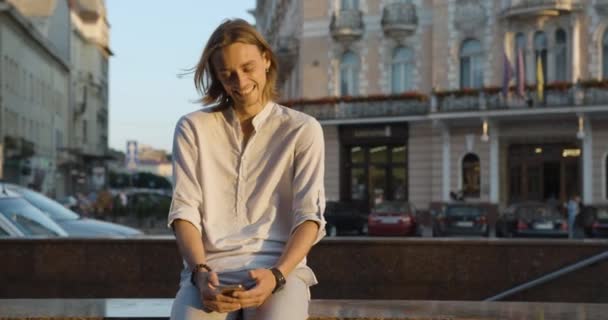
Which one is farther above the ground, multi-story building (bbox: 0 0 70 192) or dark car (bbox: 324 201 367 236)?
multi-story building (bbox: 0 0 70 192)

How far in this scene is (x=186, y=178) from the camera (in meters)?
4.02

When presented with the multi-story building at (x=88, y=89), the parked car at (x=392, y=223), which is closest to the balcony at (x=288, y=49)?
the parked car at (x=392, y=223)

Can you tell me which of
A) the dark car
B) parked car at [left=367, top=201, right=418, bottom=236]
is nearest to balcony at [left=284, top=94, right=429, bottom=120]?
the dark car

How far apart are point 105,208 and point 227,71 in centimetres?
3701

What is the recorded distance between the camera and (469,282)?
9.10 metres

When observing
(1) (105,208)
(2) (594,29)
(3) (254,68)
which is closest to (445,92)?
(2) (594,29)

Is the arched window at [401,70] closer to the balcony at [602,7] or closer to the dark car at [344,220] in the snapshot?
the balcony at [602,7]

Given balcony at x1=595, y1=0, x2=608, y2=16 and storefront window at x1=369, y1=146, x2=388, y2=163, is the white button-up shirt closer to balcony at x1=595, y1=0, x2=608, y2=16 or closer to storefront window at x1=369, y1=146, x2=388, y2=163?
balcony at x1=595, y1=0, x2=608, y2=16

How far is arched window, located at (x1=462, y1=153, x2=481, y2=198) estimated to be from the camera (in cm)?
4175

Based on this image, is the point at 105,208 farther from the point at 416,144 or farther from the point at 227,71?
the point at 227,71

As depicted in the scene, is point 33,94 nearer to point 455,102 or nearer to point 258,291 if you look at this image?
point 455,102

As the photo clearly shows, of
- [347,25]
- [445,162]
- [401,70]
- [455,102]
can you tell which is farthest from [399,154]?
[347,25]

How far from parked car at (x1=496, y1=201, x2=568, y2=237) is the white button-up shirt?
26.4 metres

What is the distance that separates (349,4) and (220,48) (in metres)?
42.1
